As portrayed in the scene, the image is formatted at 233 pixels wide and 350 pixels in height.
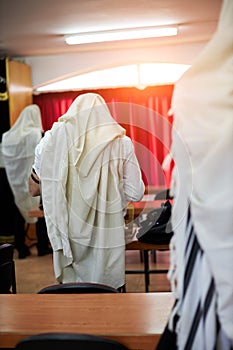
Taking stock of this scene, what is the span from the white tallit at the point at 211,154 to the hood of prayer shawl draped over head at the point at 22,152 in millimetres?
3985

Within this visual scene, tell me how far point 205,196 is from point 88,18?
328 cm

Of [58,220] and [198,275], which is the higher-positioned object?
[198,275]

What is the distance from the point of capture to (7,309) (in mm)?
1641

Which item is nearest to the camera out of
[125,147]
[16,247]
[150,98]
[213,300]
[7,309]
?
[213,300]

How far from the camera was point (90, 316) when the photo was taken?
154 cm

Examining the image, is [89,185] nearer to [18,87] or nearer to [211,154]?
[211,154]

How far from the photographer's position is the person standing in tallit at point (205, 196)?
103 centimetres

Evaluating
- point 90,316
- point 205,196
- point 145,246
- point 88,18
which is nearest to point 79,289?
point 90,316

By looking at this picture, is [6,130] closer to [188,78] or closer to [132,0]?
[132,0]

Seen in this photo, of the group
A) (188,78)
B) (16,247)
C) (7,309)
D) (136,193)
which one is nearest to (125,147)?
(136,193)

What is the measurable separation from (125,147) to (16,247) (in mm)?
3106

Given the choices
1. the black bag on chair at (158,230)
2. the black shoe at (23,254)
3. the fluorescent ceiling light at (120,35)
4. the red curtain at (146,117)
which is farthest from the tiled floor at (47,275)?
the fluorescent ceiling light at (120,35)

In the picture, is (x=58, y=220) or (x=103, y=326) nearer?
(x=103, y=326)


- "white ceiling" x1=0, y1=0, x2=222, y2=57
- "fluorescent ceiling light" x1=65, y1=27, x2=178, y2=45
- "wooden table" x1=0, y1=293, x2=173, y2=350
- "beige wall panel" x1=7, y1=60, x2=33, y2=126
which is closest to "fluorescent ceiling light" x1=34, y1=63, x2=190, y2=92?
"beige wall panel" x1=7, y1=60, x2=33, y2=126
